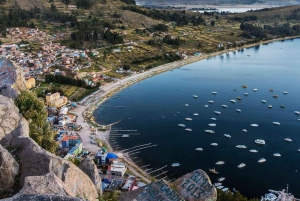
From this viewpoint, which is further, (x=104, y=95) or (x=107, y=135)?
(x=104, y=95)

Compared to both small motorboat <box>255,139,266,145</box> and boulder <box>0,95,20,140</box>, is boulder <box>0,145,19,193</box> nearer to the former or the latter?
boulder <box>0,95,20,140</box>

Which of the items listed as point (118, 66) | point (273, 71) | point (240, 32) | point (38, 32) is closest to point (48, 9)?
point (38, 32)

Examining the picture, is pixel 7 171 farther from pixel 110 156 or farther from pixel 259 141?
pixel 259 141

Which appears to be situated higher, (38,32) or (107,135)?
(38,32)

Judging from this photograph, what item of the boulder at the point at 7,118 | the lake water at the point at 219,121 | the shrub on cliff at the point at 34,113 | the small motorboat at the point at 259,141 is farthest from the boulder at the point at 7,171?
the small motorboat at the point at 259,141

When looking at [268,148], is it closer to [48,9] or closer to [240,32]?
[240,32]

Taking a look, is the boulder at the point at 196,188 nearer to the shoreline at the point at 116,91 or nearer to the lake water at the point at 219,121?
the shoreline at the point at 116,91

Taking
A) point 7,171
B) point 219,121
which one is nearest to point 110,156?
point 219,121
